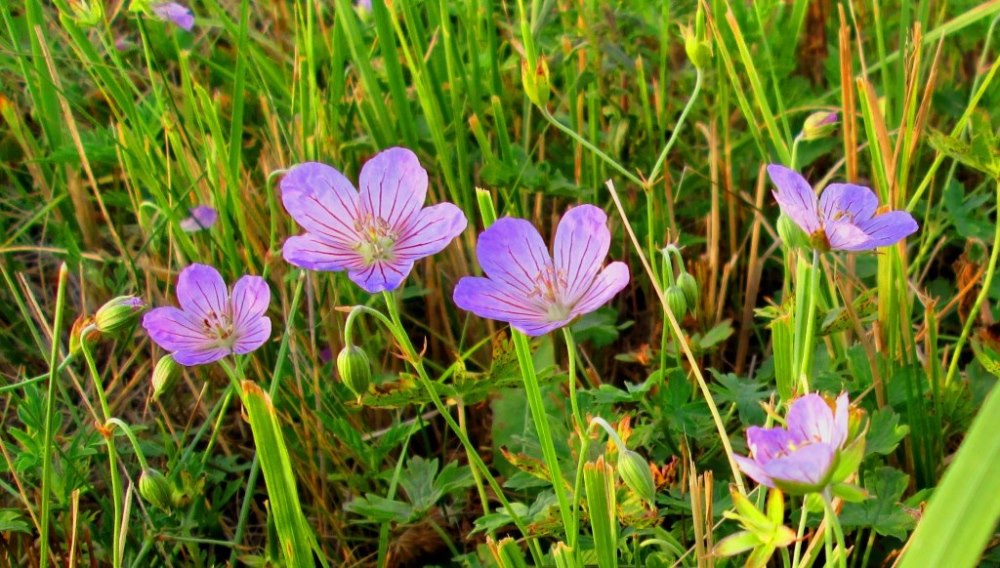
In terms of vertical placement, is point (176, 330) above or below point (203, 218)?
above

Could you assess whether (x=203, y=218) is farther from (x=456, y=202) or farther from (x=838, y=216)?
(x=838, y=216)

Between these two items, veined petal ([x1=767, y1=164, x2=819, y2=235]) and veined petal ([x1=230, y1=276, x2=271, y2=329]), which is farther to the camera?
veined petal ([x1=230, y1=276, x2=271, y2=329])

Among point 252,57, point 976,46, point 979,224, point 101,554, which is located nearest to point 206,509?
point 101,554

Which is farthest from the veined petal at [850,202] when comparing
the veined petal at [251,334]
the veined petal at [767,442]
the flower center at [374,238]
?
the veined petal at [251,334]

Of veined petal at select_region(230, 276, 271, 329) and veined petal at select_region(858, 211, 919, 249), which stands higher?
veined petal at select_region(858, 211, 919, 249)

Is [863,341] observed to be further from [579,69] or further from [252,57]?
[252,57]

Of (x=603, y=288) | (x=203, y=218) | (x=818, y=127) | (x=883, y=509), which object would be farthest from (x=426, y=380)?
(x=203, y=218)

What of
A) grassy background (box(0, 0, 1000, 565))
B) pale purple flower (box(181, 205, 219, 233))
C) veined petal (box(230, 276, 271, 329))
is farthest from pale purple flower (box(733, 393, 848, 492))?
pale purple flower (box(181, 205, 219, 233))

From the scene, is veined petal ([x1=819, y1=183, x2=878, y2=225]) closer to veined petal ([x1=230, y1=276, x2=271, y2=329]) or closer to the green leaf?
the green leaf
